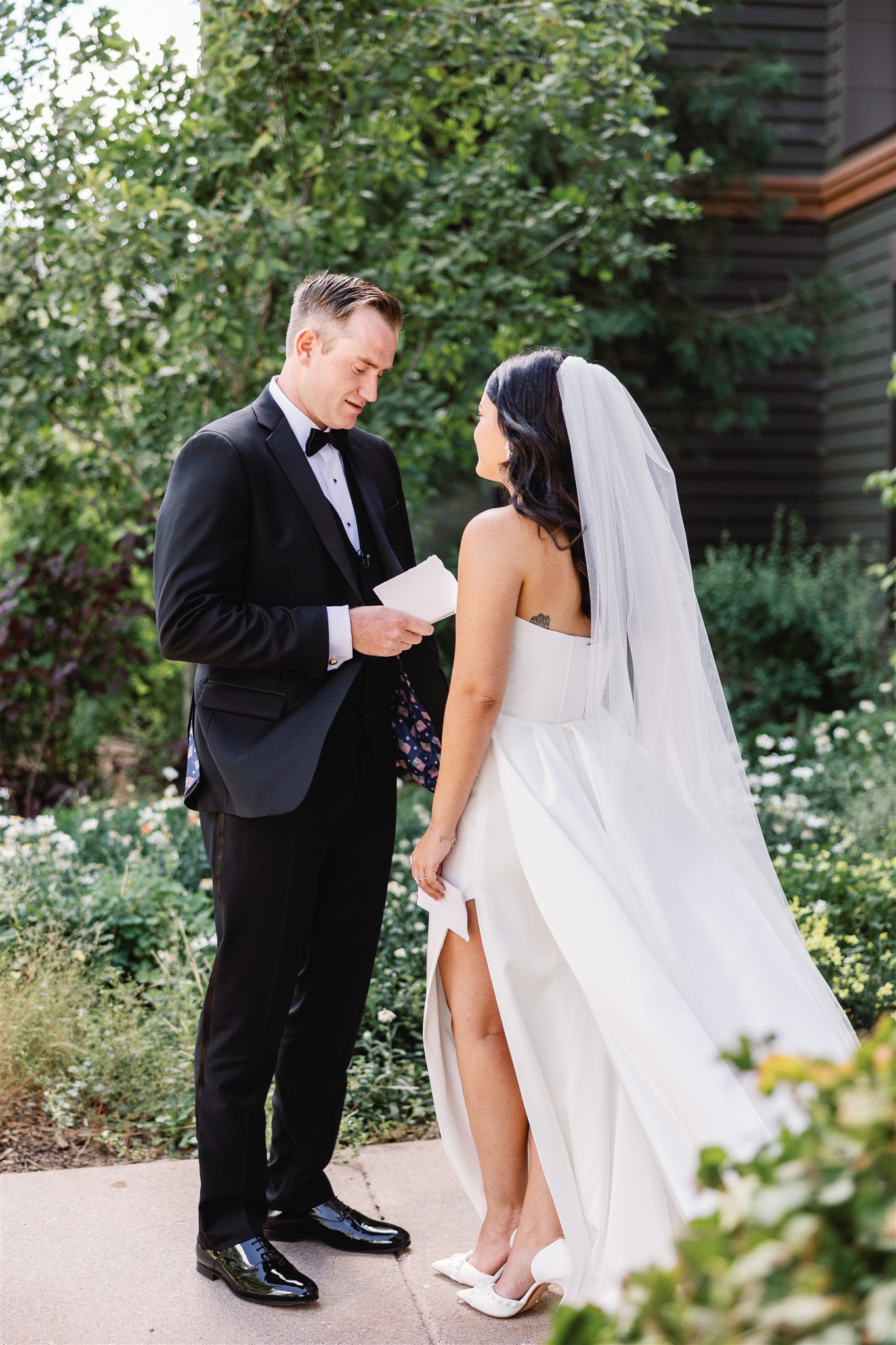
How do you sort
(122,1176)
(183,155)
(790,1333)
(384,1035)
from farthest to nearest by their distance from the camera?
(183,155)
(384,1035)
(122,1176)
(790,1333)

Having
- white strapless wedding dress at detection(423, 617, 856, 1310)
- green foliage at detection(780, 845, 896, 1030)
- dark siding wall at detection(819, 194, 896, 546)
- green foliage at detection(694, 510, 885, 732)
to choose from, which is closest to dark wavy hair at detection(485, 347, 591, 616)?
white strapless wedding dress at detection(423, 617, 856, 1310)

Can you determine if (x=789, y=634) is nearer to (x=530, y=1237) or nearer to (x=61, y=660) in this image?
(x=61, y=660)

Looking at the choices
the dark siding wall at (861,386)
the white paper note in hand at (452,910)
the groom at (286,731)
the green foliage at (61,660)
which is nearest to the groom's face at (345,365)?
the groom at (286,731)

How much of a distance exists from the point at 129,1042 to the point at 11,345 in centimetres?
299

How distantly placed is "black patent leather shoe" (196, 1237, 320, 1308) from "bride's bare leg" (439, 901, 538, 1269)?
40 centimetres

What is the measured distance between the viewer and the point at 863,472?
374 inches

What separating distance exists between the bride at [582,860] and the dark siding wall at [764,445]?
7.16 m

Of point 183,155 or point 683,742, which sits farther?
point 183,155

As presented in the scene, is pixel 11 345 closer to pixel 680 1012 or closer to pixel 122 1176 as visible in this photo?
pixel 122 1176

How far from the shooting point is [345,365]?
2.82 metres

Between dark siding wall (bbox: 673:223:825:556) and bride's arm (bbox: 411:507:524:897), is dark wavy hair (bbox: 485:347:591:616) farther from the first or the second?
dark siding wall (bbox: 673:223:825:556)

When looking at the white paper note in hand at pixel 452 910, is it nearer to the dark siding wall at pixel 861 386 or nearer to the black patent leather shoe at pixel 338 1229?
the black patent leather shoe at pixel 338 1229

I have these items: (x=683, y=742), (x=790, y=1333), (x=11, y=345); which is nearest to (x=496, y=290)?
(x=11, y=345)

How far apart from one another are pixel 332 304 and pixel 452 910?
4.60 feet
